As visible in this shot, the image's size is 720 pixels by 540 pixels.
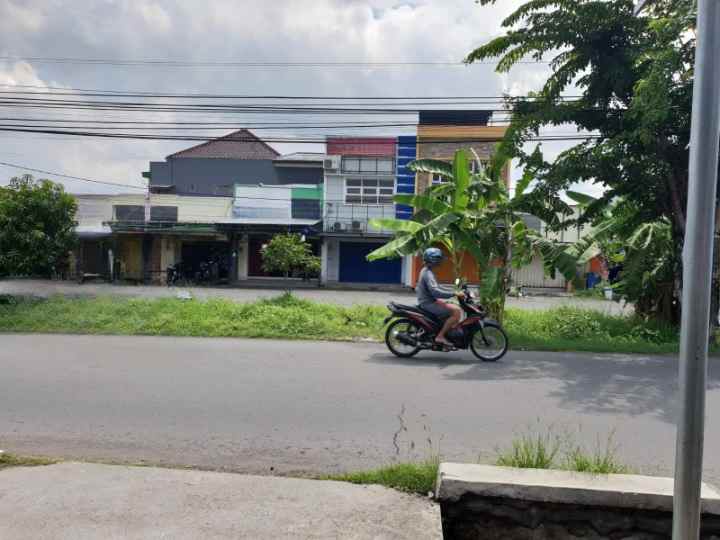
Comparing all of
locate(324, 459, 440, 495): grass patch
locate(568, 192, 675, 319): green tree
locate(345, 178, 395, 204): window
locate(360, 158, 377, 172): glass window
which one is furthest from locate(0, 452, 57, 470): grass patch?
locate(360, 158, 377, 172): glass window

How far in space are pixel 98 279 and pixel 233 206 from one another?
319 inches

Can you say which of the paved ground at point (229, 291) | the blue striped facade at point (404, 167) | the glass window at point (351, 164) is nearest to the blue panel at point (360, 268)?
the blue striped facade at point (404, 167)

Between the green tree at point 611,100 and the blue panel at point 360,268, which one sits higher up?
the green tree at point 611,100

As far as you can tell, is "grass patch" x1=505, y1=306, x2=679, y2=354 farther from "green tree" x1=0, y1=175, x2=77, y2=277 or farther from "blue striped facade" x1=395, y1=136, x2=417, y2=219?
"blue striped facade" x1=395, y1=136, x2=417, y2=219

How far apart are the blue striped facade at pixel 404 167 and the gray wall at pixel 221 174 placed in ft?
17.6

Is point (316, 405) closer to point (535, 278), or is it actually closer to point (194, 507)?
point (194, 507)

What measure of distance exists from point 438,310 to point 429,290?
0.34m

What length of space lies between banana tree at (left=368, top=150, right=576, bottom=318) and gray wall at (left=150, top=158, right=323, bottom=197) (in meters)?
21.3

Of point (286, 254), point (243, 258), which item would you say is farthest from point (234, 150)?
point (286, 254)

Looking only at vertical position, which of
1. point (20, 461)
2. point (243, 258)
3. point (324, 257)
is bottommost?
point (20, 461)

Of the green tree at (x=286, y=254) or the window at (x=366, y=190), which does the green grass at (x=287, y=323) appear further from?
the window at (x=366, y=190)

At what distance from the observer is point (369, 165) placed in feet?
94.1

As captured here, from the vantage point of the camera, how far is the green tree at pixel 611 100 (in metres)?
8.96

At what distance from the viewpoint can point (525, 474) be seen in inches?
132
